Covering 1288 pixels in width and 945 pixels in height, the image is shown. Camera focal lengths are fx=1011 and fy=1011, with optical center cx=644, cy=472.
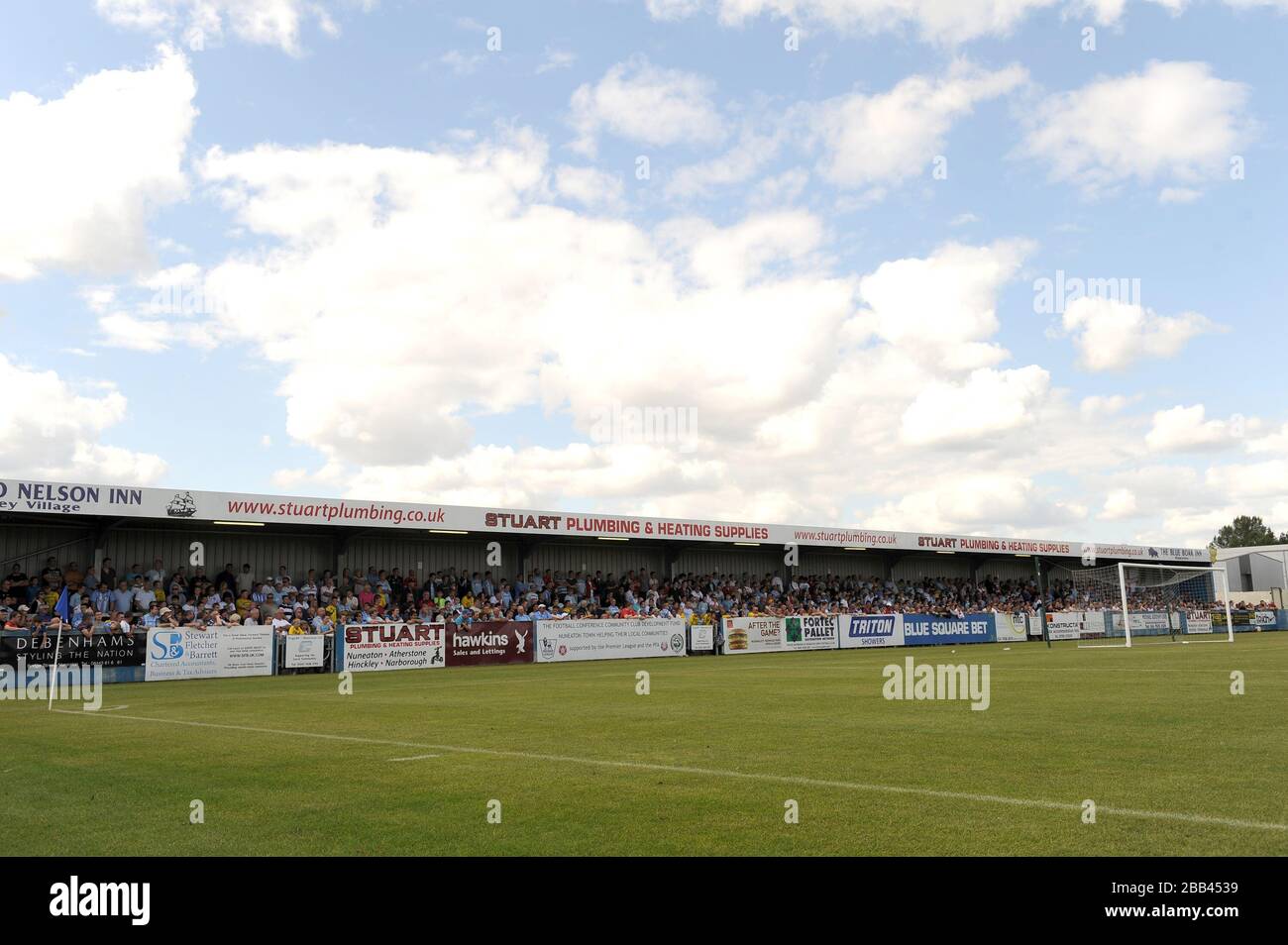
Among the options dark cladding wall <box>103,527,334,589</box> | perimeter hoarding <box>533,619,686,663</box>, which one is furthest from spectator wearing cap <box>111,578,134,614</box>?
perimeter hoarding <box>533,619,686,663</box>

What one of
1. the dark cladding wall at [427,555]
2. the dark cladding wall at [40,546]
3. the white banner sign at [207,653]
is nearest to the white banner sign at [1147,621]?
the dark cladding wall at [427,555]

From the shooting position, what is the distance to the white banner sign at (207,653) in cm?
2703

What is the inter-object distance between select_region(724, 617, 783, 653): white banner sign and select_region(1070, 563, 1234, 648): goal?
16.6 m

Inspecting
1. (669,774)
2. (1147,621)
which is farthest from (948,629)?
(669,774)

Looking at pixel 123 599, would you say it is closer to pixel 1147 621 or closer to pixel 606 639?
pixel 606 639

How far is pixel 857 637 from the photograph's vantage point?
147 feet

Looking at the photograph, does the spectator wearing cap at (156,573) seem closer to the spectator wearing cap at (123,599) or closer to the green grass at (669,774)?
the spectator wearing cap at (123,599)

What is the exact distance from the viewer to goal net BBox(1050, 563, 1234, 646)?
1934 inches

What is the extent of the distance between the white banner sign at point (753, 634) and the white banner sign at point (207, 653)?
59.5 ft

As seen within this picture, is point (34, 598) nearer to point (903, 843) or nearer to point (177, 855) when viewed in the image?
point (177, 855)

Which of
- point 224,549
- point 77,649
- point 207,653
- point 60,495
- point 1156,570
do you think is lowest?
point 207,653

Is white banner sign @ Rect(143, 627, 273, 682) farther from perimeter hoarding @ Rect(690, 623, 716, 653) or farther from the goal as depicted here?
the goal

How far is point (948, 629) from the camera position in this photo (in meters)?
46.7

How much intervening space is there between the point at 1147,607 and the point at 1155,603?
1.12 meters
